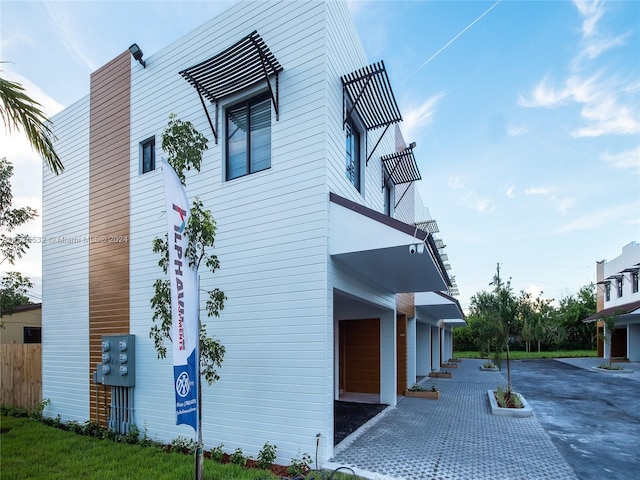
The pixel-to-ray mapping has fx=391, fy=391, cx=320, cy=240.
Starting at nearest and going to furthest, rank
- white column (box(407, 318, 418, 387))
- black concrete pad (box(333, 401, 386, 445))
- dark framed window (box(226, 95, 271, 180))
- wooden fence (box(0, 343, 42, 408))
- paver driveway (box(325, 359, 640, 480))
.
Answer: paver driveway (box(325, 359, 640, 480))
dark framed window (box(226, 95, 271, 180))
black concrete pad (box(333, 401, 386, 445))
wooden fence (box(0, 343, 42, 408))
white column (box(407, 318, 418, 387))

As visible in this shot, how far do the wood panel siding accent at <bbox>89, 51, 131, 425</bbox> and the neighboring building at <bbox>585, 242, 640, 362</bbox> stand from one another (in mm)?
24833

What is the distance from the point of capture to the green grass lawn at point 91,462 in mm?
5152

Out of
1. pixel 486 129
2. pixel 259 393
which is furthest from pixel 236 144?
pixel 486 129

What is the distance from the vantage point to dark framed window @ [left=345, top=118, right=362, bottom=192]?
7.35 m

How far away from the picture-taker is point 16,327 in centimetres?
1842

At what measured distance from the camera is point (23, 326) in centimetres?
1881

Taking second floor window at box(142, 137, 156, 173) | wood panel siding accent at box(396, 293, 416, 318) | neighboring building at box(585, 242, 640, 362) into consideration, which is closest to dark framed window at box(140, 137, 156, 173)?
second floor window at box(142, 137, 156, 173)

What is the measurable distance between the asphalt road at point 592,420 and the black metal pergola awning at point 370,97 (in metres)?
6.41

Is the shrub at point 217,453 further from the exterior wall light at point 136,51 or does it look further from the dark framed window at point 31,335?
the dark framed window at point 31,335

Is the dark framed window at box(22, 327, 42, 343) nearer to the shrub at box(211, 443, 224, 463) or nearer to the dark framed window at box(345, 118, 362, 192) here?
the shrub at box(211, 443, 224, 463)

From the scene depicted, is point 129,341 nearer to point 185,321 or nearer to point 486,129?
point 185,321

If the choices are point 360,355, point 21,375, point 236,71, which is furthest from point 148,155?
point 360,355

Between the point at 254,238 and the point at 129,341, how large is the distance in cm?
343

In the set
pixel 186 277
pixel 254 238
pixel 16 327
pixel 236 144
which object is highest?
pixel 236 144
